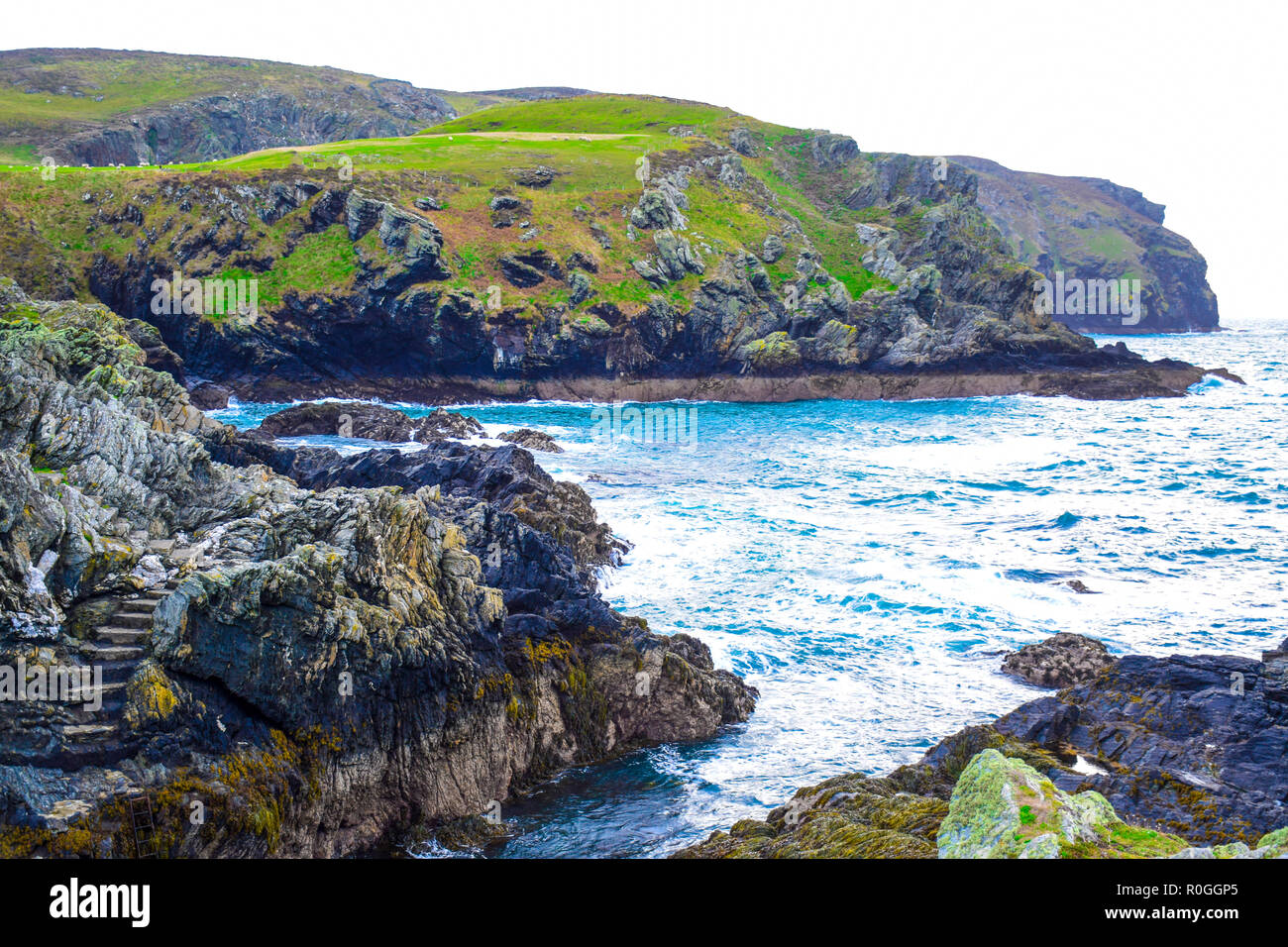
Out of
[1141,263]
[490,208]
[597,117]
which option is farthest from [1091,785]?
[1141,263]

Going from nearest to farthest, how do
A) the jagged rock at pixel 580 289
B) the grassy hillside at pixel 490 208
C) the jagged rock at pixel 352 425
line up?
1. the jagged rock at pixel 352 425
2. the grassy hillside at pixel 490 208
3. the jagged rock at pixel 580 289

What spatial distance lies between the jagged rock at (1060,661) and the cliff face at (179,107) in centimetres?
12105

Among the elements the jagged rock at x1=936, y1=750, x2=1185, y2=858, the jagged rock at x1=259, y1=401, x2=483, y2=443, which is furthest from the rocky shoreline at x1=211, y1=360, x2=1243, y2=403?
the jagged rock at x1=936, y1=750, x2=1185, y2=858

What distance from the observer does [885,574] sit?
25.2 metres

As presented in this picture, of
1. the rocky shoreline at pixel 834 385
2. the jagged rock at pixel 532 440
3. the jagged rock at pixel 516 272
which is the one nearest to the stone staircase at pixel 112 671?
the jagged rock at pixel 532 440

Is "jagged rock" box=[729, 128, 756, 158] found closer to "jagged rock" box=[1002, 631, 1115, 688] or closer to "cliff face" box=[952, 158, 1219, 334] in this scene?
"jagged rock" box=[1002, 631, 1115, 688]

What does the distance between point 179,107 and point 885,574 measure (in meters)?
145

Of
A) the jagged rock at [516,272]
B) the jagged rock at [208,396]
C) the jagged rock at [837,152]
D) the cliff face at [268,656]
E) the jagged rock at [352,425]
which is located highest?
the jagged rock at [837,152]

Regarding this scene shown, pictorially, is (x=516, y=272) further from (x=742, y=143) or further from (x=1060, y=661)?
(x=1060, y=661)

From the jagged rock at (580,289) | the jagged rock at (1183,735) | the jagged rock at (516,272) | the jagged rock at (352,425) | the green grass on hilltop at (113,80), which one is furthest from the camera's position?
the green grass on hilltop at (113,80)

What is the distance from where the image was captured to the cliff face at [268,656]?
9914mm

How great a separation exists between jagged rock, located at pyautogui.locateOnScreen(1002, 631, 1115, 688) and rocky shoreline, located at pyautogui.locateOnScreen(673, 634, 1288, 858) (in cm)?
5

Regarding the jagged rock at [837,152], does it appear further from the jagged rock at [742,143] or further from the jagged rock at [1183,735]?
the jagged rock at [1183,735]
